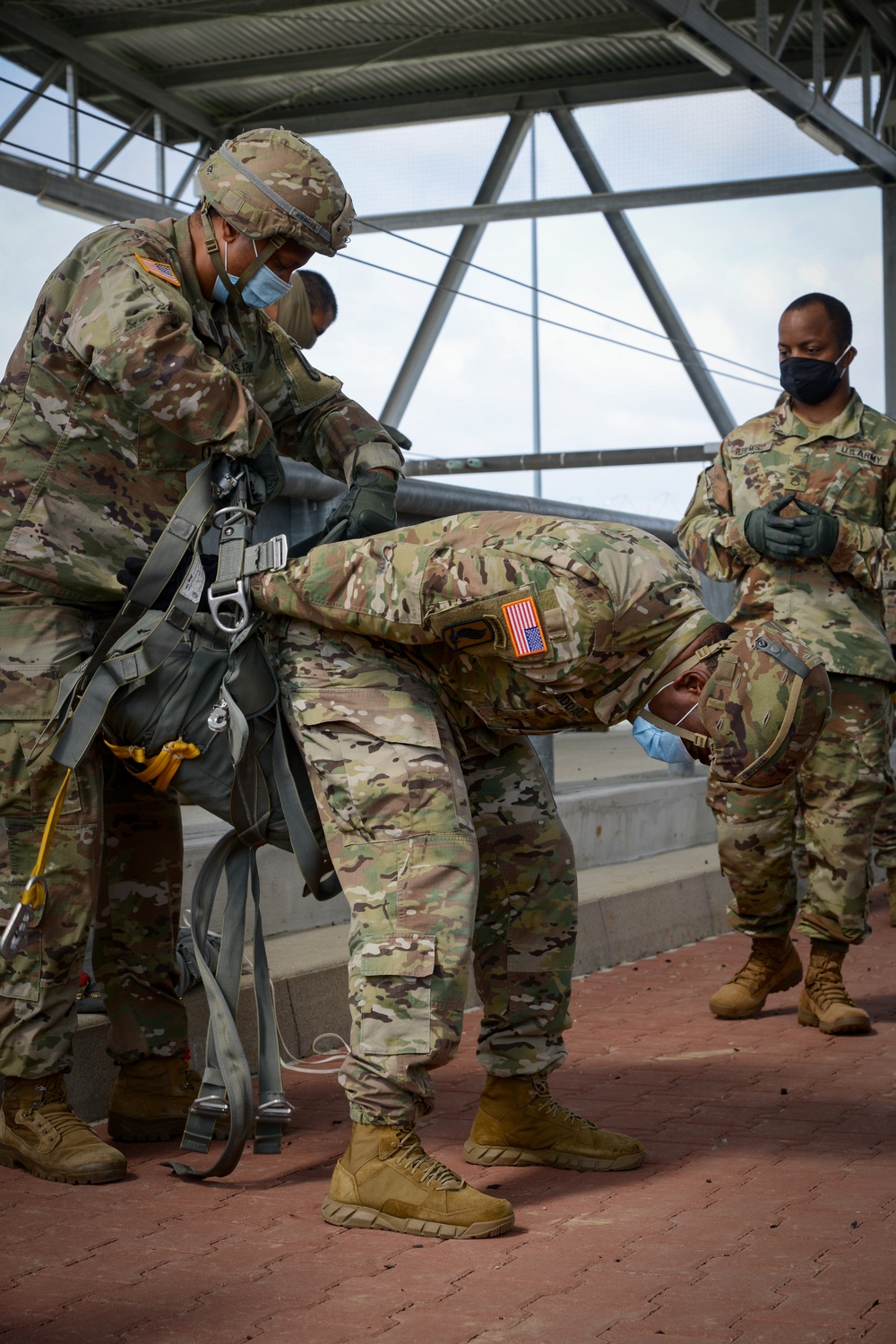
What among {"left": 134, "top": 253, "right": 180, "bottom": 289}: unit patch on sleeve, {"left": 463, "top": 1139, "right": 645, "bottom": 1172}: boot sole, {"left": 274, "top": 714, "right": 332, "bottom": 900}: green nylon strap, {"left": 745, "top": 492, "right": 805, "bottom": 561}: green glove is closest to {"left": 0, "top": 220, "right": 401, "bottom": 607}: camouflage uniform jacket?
{"left": 134, "top": 253, "right": 180, "bottom": 289}: unit patch on sleeve

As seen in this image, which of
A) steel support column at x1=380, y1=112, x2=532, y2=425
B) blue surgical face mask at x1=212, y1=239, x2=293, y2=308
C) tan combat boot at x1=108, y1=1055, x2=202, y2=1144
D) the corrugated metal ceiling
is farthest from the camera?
steel support column at x1=380, y1=112, x2=532, y2=425

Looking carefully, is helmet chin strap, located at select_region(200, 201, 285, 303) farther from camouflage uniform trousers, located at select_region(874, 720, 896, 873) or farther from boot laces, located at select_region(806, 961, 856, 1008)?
camouflage uniform trousers, located at select_region(874, 720, 896, 873)

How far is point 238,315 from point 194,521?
628 mm

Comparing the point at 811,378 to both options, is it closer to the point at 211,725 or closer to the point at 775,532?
the point at 775,532

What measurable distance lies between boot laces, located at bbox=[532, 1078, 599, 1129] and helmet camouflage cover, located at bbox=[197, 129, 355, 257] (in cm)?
192

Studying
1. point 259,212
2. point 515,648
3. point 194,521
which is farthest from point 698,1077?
point 259,212

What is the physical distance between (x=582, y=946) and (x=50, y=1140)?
2910 millimetres

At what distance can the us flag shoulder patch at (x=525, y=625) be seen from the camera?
2963 mm

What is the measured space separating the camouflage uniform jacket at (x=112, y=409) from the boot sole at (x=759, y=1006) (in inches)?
95.2

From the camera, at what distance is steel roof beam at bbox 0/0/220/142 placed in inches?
591

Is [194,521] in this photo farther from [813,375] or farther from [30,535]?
[813,375]

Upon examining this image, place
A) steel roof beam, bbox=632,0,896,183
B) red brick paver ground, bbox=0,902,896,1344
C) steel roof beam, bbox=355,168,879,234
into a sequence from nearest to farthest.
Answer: red brick paver ground, bbox=0,902,896,1344 < steel roof beam, bbox=632,0,896,183 < steel roof beam, bbox=355,168,879,234

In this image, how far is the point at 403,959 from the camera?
304 cm

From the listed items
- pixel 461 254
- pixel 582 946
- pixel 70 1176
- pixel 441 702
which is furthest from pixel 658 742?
pixel 461 254
